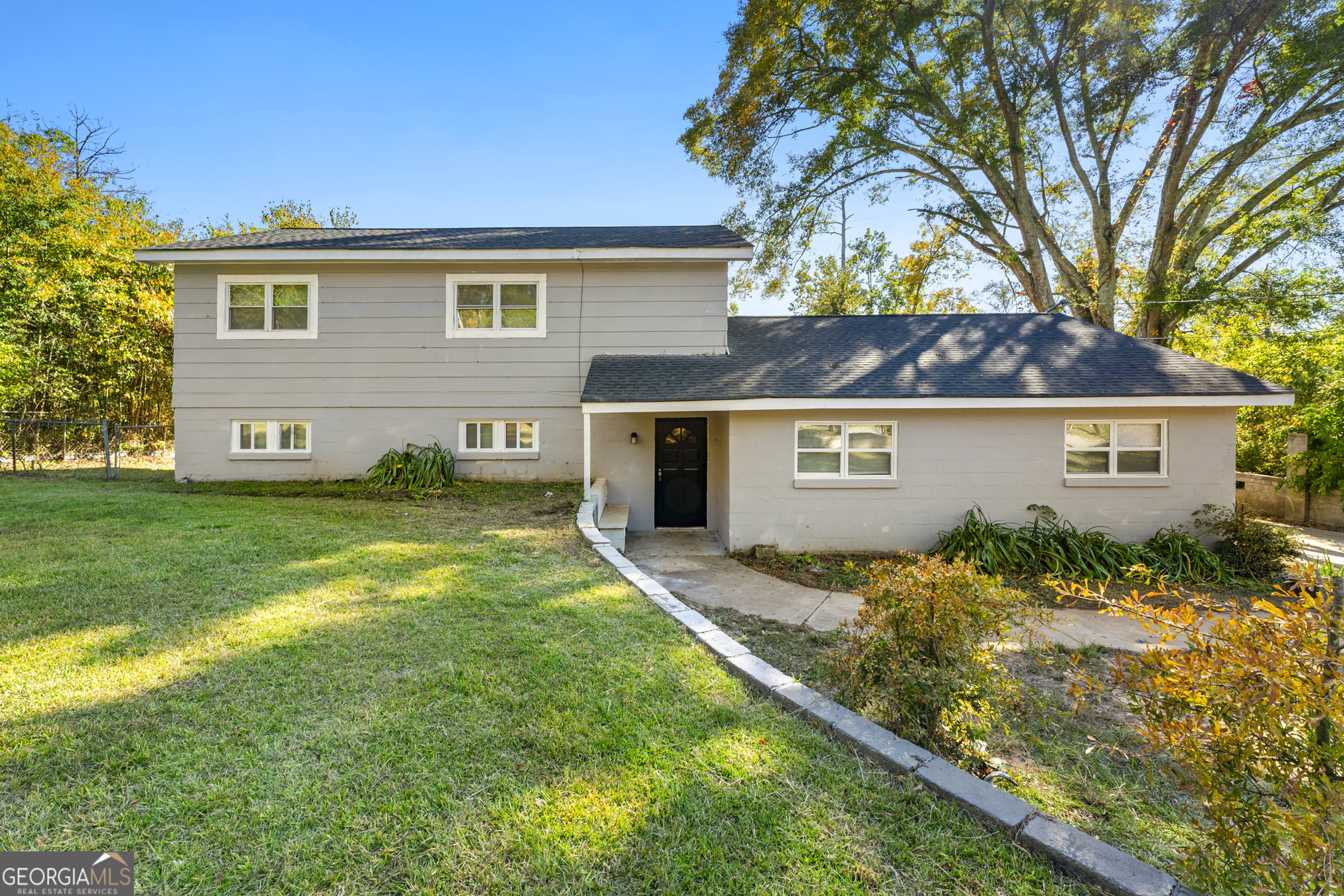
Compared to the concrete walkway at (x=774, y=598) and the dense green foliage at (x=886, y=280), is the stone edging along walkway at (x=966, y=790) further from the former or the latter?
the dense green foliage at (x=886, y=280)

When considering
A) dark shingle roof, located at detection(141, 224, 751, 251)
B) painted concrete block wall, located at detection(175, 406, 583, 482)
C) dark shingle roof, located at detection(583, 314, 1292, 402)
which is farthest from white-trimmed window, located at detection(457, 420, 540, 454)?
dark shingle roof, located at detection(141, 224, 751, 251)

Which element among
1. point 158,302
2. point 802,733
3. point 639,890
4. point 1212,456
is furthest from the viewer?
point 158,302

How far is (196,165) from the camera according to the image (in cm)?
1462

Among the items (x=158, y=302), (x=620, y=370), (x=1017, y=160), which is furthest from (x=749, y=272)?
(x=158, y=302)

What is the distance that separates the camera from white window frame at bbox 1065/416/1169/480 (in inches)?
305

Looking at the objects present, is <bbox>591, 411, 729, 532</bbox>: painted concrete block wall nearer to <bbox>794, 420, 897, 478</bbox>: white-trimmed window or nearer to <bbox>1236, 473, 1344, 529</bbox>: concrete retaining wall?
<bbox>794, 420, 897, 478</bbox>: white-trimmed window

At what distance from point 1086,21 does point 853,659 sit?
58.1 ft

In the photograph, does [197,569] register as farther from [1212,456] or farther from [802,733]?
[1212,456]

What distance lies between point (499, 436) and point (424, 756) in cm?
818

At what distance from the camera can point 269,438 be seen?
9.89m

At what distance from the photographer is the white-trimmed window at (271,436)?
987cm

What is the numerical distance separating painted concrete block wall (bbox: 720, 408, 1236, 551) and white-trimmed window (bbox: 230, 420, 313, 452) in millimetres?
8315

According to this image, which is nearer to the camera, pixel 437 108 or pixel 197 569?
pixel 197 569

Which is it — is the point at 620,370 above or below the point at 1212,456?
above
